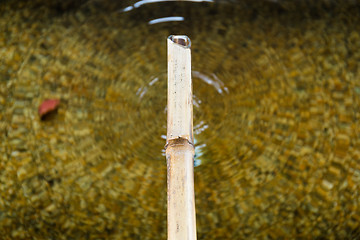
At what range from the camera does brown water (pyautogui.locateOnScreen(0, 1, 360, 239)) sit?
152 centimetres

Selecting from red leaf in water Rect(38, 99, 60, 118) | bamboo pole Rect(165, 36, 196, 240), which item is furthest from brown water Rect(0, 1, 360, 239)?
bamboo pole Rect(165, 36, 196, 240)

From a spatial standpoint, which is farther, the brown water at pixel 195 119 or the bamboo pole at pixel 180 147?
the brown water at pixel 195 119

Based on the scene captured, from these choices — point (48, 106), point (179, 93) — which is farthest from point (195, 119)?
point (179, 93)

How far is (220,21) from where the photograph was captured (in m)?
1.93

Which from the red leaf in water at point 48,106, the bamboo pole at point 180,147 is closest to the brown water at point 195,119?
the red leaf in water at point 48,106

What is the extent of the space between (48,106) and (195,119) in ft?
2.47

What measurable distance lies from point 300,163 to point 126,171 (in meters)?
0.83

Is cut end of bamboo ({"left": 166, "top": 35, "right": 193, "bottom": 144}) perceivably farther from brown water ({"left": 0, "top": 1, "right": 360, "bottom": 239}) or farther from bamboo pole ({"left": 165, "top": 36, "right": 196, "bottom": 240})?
brown water ({"left": 0, "top": 1, "right": 360, "bottom": 239})

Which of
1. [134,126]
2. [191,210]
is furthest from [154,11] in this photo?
[191,210]

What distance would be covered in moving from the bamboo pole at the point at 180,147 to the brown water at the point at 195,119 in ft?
2.57

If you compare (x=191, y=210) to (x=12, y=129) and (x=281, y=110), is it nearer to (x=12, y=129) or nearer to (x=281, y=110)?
(x=281, y=110)

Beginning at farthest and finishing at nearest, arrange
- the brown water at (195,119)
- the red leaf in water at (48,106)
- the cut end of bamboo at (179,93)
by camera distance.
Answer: the red leaf in water at (48,106)
the brown water at (195,119)
the cut end of bamboo at (179,93)

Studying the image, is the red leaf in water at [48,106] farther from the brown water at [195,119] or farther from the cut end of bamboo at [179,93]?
the cut end of bamboo at [179,93]

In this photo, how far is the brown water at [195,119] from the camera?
152 centimetres
